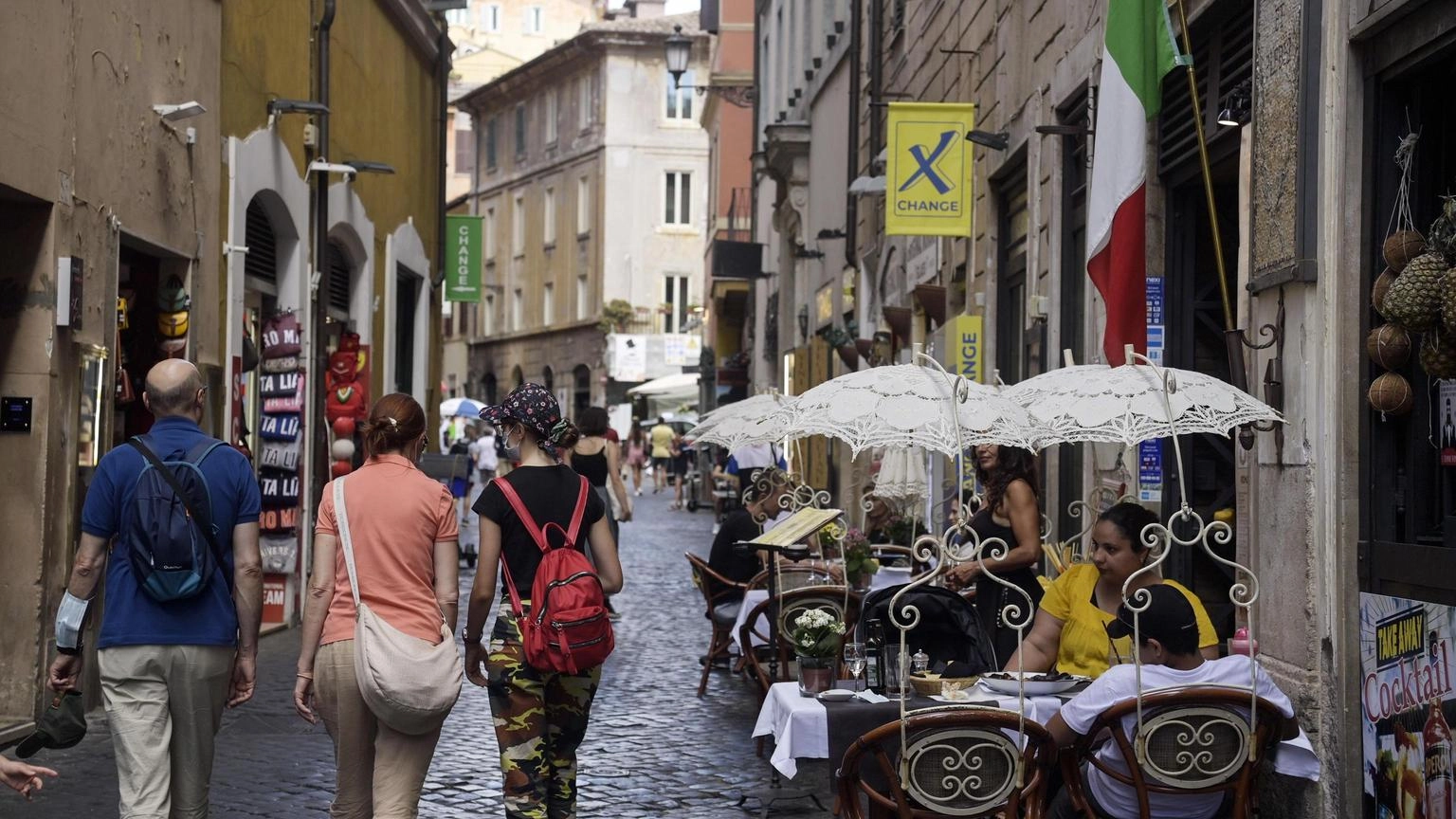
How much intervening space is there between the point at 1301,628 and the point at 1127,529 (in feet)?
2.50

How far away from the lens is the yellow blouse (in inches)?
267

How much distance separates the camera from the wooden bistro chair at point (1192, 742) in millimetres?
5617

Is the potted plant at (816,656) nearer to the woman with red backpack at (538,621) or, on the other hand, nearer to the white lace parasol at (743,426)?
the woman with red backpack at (538,621)

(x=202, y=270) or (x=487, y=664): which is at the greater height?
(x=202, y=270)

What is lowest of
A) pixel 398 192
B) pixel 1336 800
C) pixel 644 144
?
pixel 1336 800

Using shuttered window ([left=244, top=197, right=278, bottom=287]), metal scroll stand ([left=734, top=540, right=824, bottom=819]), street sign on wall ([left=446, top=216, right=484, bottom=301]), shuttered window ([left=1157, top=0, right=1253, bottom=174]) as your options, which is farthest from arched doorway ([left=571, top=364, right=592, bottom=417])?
shuttered window ([left=1157, top=0, right=1253, bottom=174])

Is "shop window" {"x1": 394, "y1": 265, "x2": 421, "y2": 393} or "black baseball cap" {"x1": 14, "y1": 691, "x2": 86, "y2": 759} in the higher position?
"shop window" {"x1": 394, "y1": 265, "x2": 421, "y2": 393}

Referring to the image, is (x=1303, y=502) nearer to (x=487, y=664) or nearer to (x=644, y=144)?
(x=487, y=664)

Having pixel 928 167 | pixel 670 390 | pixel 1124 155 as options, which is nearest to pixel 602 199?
pixel 670 390

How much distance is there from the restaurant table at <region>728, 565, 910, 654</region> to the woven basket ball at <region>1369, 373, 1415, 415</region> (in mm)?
4291

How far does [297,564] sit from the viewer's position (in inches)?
571

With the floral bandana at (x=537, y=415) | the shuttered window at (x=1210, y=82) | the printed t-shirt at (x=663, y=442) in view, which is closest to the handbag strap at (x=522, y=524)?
the floral bandana at (x=537, y=415)

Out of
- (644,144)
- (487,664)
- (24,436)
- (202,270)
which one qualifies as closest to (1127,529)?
(487,664)

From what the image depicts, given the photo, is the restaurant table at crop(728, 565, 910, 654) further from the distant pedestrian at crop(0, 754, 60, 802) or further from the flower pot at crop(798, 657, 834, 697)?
the distant pedestrian at crop(0, 754, 60, 802)
